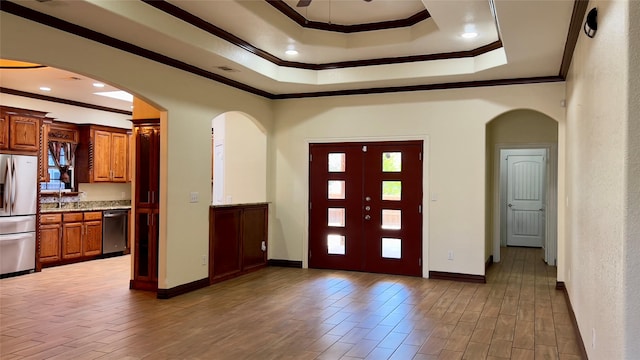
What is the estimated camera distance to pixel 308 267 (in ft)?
25.0

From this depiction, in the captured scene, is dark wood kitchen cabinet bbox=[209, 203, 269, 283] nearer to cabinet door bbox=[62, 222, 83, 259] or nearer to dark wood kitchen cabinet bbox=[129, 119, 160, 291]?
dark wood kitchen cabinet bbox=[129, 119, 160, 291]

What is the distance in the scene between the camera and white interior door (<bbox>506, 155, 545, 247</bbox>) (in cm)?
1006

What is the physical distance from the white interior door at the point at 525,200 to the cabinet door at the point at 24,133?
899 cm

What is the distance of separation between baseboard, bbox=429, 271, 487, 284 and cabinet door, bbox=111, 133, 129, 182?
6.27 meters

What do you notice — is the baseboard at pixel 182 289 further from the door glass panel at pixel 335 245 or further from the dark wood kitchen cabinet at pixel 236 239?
the door glass panel at pixel 335 245

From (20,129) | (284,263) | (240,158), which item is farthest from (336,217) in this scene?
(20,129)

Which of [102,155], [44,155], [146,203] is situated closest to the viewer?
[146,203]

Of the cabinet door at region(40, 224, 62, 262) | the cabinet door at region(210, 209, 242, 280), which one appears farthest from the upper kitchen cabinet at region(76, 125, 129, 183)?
the cabinet door at region(210, 209, 242, 280)

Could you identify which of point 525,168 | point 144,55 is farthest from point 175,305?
point 525,168

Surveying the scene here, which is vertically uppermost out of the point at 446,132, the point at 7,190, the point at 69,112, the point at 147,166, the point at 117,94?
the point at 117,94

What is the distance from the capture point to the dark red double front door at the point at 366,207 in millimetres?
7004

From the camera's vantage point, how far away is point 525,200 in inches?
401

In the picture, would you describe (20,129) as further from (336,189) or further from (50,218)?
(336,189)

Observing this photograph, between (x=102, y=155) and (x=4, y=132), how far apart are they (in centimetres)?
224
